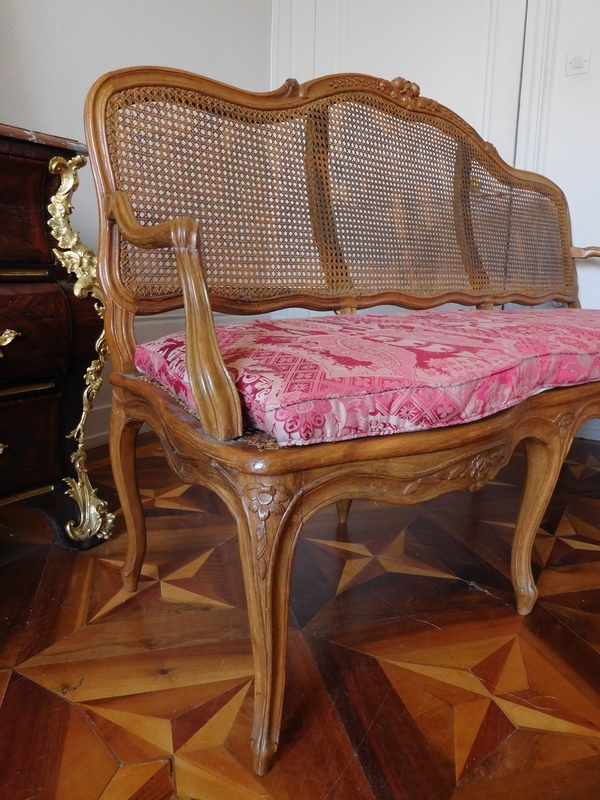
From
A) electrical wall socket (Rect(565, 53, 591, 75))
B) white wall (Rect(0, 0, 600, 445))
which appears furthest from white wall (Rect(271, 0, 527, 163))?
electrical wall socket (Rect(565, 53, 591, 75))

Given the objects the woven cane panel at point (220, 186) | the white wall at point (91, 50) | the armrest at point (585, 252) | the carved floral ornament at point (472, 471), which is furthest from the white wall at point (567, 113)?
the carved floral ornament at point (472, 471)

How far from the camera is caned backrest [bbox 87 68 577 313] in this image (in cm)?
100

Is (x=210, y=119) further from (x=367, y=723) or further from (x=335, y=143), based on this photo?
(x=367, y=723)

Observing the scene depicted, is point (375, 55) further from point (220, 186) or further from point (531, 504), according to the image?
point (531, 504)

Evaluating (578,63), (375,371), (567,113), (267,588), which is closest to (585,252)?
(567,113)

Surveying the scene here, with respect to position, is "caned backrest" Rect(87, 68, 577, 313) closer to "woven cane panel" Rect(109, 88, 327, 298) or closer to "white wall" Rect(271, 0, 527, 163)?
"woven cane panel" Rect(109, 88, 327, 298)

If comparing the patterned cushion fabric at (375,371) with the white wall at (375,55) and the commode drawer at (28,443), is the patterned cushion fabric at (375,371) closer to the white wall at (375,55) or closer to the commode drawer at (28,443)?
the commode drawer at (28,443)

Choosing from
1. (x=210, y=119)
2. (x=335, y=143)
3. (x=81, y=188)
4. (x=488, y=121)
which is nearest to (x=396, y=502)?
(x=210, y=119)

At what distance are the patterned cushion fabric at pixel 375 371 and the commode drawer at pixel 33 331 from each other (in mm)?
281

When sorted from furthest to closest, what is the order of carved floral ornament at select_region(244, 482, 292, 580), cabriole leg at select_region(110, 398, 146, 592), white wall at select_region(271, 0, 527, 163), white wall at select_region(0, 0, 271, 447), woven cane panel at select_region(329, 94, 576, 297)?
white wall at select_region(271, 0, 527, 163)
white wall at select_region(0, 0, 271, 447)
woven cane panel at select_region(329, 94, 576, 297)
cabriole leg at select_region(110, 398, 146, 592)
carved floral ornament at select_region(244, 482, 292, 580)

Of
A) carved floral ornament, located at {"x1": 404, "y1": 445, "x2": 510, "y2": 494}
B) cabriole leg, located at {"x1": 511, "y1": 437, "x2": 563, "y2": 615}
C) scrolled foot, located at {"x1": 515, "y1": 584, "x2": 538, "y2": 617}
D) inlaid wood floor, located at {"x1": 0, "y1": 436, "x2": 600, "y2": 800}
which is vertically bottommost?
inlaid wood floor, located at {"x1": 0, "y1": 436, "x2": 600, "y2": 800}

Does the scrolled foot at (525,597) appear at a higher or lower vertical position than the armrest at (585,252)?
lower

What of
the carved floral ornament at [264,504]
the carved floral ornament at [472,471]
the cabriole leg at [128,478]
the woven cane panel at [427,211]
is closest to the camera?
the carved floral ornament at [264,504]

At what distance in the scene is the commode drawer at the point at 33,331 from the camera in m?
1.02
